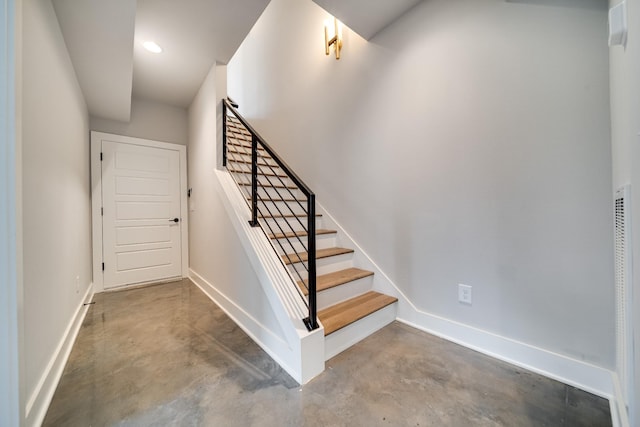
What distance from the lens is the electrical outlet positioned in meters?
1.64

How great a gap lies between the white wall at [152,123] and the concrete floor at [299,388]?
8.25 feet

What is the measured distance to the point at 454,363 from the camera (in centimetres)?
145

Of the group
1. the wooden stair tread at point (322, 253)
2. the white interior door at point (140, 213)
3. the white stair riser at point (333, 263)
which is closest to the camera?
the wooden stair tread at point (322, 253)

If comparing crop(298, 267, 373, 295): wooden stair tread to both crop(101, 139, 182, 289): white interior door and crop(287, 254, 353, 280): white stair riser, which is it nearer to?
crop(287, 254, 353, 280): white stair riser

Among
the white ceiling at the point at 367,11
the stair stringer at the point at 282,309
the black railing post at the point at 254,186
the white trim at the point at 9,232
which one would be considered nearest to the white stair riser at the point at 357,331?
the stair stringer at the point at 282,309

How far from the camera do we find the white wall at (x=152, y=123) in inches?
121

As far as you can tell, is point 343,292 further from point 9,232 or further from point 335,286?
point 9,232

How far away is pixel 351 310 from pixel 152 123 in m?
3.55

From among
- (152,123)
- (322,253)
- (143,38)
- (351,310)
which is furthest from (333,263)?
(152,123)

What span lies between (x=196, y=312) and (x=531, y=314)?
8.37 feet

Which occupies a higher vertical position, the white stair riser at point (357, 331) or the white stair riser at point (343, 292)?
the white stair riser at point (343, 292)

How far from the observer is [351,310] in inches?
69.7

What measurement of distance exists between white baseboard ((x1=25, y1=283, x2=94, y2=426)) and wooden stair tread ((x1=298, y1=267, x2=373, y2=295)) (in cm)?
136

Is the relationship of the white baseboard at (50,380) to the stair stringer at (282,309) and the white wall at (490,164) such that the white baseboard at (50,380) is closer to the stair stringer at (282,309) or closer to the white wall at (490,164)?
the stair stringer at (282,309)
